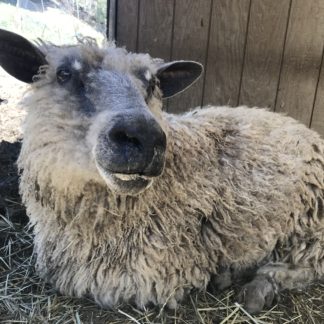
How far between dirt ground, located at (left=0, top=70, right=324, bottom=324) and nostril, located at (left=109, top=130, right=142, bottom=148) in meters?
1.04

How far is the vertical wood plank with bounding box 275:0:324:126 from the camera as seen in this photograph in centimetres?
411

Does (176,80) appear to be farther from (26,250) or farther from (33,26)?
(33,26)

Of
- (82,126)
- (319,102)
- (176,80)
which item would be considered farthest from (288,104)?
(82,126)


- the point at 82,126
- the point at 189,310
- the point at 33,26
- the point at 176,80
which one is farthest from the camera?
the point at 33,26

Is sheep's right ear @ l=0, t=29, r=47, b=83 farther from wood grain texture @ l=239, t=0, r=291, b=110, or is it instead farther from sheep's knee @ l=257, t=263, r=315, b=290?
wood grain texture @ l=239, t=0, r=291, b=110

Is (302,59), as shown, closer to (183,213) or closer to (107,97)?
(183,213)

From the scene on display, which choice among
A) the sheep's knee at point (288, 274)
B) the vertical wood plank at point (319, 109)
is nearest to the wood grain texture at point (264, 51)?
the vertical wood plank at point (319, 109)

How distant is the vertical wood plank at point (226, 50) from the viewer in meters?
4.27

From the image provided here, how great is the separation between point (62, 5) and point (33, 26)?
1.78 feet

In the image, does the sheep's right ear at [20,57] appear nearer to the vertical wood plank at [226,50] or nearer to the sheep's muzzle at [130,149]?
the sheep's muzzle at [130,149]

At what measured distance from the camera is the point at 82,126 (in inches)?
88.8

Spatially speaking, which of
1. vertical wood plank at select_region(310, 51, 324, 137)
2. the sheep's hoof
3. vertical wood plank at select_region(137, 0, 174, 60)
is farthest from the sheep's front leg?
vertical wood plank at select_region(137, 0, 174, 60)

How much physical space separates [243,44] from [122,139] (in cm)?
265

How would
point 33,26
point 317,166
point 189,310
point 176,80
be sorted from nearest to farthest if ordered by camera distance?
point 189,310
point 176,80
point 317,166
point 33,26
